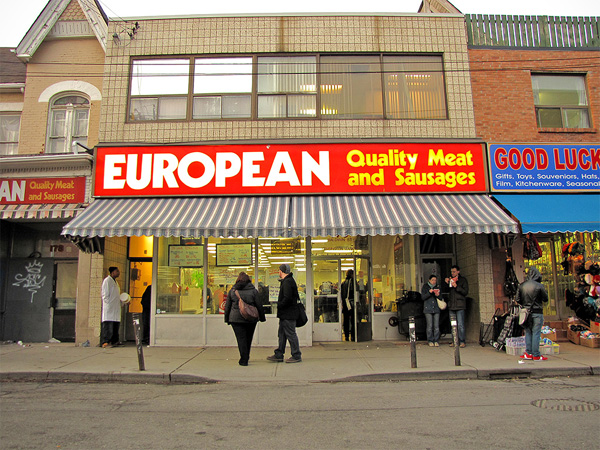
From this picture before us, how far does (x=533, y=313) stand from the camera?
8.77m

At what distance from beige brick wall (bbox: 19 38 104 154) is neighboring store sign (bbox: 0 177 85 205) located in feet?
3.13

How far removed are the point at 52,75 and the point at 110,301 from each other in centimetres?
603

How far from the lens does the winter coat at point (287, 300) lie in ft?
28.6

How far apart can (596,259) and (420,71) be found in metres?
6.25

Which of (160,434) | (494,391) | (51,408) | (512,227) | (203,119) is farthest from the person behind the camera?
(203,119)

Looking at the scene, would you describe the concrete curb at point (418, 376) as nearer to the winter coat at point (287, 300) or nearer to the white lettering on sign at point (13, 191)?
the winter coat at point (287, 300)

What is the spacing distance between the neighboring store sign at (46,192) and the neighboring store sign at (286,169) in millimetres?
742

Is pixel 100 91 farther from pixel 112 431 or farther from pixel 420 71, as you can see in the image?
pixel 112 431

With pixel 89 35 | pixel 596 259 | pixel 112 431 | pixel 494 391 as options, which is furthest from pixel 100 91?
pixel 596 259

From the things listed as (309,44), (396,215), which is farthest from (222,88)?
(396,215)

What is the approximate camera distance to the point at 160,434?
16.1 feet

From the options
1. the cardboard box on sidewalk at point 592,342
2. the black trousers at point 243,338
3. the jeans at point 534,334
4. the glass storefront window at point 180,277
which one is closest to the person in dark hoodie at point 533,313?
the jeans at point 534,334

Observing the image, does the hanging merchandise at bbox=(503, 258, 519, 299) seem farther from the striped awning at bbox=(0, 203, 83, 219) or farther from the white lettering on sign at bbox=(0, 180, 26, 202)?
the white lettering on sign at bbox=(0, 180, 26, 202)

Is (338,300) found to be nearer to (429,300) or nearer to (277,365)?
(429,300)
